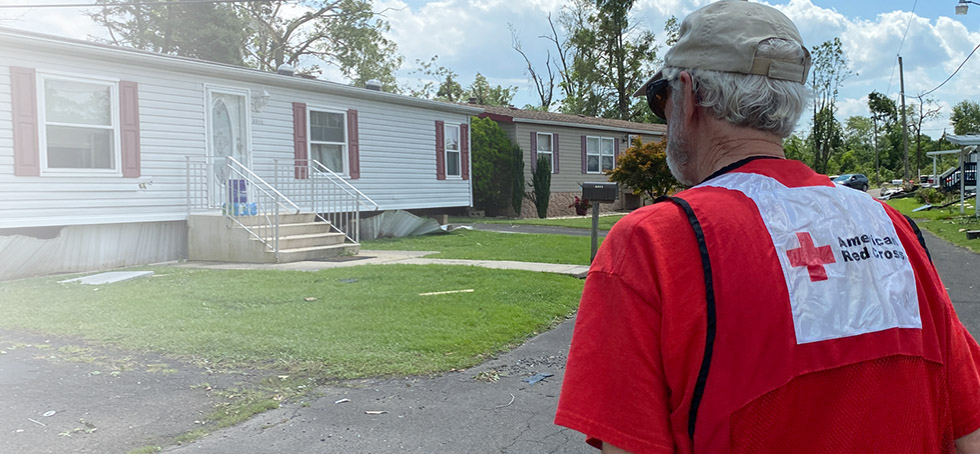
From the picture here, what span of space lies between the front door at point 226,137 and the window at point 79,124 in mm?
1711

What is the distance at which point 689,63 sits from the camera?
4.71 feet

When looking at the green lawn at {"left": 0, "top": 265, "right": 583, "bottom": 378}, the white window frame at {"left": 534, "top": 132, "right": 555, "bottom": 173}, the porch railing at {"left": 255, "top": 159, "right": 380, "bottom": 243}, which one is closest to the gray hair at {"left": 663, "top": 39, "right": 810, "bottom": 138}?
the green lawn at {"left": 0, "top": 265, "right": 583, "bottom": 378}

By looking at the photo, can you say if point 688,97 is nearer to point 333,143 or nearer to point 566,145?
point 333,143

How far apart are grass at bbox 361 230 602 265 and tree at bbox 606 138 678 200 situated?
466 centimetres

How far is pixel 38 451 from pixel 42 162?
816cm

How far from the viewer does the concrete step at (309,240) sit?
11.7 m

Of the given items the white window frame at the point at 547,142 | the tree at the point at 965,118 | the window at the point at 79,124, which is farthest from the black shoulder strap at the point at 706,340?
the tree at the point at 965,118

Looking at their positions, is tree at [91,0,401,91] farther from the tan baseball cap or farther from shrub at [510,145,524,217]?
the tan baseball cap

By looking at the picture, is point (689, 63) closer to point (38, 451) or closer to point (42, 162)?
point (38, 451)

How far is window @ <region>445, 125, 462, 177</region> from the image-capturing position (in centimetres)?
1943

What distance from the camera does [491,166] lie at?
23.4 metres

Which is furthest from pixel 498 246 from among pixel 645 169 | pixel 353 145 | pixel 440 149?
pixel 645 169

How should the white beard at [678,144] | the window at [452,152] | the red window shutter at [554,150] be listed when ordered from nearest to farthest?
the white beard at [678,144]
the window at [452,152]
the red window shutter at [554,150]

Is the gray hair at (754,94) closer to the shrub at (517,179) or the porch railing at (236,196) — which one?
the porch railing at (236,196)
